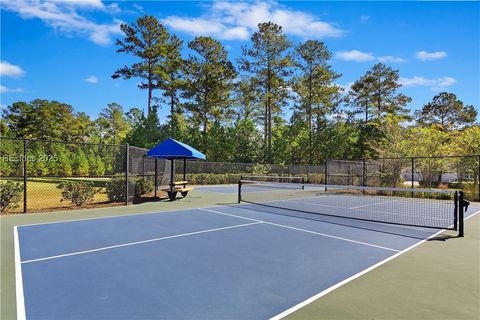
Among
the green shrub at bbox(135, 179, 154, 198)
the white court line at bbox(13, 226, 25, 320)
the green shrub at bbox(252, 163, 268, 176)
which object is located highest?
the green shrub at bbox(252, 163, 268, 176)

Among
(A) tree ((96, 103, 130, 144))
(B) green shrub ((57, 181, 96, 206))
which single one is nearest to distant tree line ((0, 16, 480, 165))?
(A) tree ((96, 103, 130, 144))

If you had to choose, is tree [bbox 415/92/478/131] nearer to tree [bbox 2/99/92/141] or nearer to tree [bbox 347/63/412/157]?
tree [bbox 347/63/412/157]

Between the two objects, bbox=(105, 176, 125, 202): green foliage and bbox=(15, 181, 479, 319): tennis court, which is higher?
bbox=(105, 176, 125, 202): green foliage

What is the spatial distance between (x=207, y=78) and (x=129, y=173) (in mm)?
20259

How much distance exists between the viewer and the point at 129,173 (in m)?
14.4

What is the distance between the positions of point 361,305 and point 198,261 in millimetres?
2577

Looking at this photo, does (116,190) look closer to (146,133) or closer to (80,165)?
(146,133)

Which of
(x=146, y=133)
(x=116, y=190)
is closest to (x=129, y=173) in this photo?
(x=116, y=190)

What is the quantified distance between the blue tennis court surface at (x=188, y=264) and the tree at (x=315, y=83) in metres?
31.0

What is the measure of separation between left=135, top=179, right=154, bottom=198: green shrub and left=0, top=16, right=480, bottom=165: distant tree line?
15.3m

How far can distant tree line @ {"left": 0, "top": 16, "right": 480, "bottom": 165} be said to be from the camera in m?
32.0

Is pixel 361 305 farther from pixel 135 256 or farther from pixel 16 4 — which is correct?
pixel 16 4

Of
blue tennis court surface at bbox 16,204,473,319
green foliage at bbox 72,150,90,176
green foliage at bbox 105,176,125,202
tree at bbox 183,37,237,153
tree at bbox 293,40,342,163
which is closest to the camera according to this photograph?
blue tennis court surface at bbox 16,204,473,319

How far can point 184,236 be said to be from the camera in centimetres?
695
